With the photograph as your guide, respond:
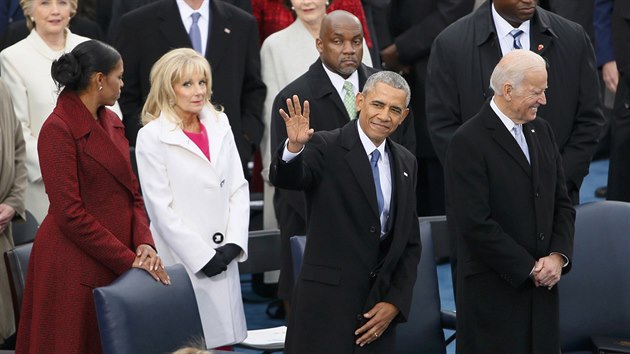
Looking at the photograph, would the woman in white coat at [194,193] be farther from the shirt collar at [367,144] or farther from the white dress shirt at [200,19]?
the white dress shirt at [200,19]

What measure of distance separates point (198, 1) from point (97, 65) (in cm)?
218

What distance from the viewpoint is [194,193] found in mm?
5918

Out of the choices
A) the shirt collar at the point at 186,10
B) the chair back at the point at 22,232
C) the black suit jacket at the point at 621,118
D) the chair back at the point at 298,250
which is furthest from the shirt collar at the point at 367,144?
the black suit jacket at the point at 621,118

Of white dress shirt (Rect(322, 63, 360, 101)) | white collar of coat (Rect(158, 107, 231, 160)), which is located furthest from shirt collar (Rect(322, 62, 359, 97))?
white collar of coat (Rect(158, 107, 231, 160))

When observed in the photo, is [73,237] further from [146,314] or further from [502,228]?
[502,228]

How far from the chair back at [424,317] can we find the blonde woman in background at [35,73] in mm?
2287

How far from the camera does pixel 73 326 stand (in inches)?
206

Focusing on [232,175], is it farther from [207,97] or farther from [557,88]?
[557,88]

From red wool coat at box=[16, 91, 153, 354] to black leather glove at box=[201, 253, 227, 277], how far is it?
0.61 metres

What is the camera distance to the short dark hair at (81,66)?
5.23 m

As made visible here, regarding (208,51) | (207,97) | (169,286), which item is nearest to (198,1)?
(208,51)

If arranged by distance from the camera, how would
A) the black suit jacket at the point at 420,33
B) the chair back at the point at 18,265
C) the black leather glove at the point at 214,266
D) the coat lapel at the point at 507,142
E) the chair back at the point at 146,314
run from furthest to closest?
the black suit jacket at the point at 420,33 < the black leather glove at the point at 214,266 < the chair back at the point at 18,265 < the coat lapel at the point at 507,142 < the chair back at the point at 146,314

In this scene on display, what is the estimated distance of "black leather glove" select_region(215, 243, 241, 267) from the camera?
589 cm

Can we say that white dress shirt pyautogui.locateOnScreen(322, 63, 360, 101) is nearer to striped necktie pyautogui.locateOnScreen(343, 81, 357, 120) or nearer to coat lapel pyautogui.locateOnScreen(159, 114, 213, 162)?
striped necktie pyautogui.locateOnScreen(343, 81, 357, 120)
